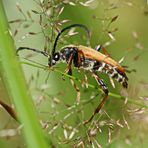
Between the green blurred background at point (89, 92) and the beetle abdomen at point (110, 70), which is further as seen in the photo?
the beetle abdomen at point (110, 70)

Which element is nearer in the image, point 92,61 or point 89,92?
point 92,61

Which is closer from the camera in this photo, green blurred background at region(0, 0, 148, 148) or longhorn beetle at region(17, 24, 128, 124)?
green blurred background at region(0, 0, 148, 148)

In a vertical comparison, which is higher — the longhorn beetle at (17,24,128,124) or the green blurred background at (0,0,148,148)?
the longhorn beetle at (17,24,128,124)

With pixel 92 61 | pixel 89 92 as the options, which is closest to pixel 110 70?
pixel 92 61

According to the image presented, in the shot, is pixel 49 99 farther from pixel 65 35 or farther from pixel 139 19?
pixel 139 19

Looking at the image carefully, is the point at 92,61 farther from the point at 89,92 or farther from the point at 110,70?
the point at 89,92

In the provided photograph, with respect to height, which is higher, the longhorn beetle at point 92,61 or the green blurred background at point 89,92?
the longhorn beetle at point 92,61

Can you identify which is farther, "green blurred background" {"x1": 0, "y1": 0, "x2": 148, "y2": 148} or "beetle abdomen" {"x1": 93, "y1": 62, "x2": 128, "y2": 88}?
"beetle abdomen" {"x1": 93, "y1": 62, "x2": 128, "y2": 88}

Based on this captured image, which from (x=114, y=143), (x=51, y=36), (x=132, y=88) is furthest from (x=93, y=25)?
(x=51, y=36)
